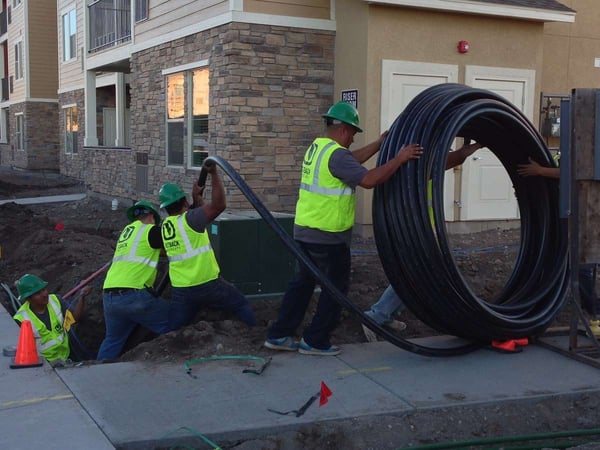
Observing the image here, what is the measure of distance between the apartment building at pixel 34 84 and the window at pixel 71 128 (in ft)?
26.3

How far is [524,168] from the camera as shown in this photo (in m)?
6.66

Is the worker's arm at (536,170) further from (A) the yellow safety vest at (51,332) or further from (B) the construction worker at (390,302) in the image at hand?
(A) the yellow safety vest at (51,332)

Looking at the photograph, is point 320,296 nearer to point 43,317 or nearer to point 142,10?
point 43,317

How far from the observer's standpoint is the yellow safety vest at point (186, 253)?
6.39 m

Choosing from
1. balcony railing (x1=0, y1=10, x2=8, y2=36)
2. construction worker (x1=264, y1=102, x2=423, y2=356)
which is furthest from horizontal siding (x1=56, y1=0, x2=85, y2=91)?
construction worker (x1=264, y1=102, x2=423, y2=356)

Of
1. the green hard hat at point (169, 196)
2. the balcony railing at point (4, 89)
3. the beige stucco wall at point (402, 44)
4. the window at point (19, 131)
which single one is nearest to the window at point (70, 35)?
the window at point (19, 131)

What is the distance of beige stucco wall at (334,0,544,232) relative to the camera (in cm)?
1101

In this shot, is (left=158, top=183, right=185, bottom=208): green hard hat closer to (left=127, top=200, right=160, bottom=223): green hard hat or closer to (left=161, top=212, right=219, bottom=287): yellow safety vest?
(left=161, top=212, right=219, bottom=287): yellow safety vest

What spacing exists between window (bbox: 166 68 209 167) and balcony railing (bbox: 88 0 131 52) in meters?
3.81

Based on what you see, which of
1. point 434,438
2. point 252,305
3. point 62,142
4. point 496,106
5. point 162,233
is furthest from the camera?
point 62,142

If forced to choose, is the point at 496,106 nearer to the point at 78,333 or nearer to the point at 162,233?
the point at 162,233

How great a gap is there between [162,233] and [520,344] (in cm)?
328

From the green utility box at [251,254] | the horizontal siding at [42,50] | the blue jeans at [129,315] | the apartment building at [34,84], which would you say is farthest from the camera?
the apartment building at [34,84]

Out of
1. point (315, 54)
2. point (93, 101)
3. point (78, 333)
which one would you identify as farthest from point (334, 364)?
point (93, 101)
